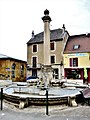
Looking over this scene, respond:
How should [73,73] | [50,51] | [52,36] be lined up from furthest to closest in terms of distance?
[52,36]
[50,51]
[73,73]

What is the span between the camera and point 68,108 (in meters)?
7.98

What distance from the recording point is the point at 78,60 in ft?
95.7

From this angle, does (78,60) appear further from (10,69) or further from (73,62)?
(10,69)

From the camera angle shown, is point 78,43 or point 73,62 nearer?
point 73,62

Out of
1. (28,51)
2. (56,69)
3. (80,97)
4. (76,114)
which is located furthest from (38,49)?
(76,114)

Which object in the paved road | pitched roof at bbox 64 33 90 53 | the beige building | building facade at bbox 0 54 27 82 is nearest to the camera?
the paved road

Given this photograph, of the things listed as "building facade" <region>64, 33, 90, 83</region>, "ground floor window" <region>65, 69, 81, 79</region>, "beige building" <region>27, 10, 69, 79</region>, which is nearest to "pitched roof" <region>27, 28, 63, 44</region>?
"beige building" <region>27, 10, 69, 79</region>

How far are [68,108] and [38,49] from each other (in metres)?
25.5

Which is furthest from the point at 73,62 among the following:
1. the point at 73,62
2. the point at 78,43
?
the point at 78,43

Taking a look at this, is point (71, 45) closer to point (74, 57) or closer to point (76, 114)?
point (74, 57)

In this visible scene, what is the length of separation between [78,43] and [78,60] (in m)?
3.75

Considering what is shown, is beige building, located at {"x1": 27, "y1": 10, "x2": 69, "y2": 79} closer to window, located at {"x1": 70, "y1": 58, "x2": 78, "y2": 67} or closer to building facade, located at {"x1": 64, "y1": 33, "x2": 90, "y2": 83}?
building facade, located at {"x1": 64, "y1": 33, "x2": 90, "y2": 83}

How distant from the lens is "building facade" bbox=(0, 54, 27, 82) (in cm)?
2656

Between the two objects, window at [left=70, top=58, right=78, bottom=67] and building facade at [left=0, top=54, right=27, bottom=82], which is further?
window at [left=70, top=58, right=78, bottom=67]
